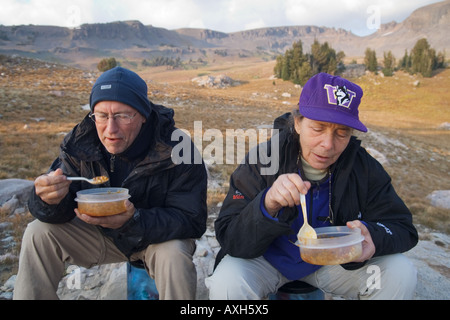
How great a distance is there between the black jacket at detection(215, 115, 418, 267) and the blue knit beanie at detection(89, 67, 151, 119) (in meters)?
0.86

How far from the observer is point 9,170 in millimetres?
5867

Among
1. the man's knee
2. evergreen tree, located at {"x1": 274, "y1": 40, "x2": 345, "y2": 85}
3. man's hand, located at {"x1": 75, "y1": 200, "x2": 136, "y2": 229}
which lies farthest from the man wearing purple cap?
evergreen tree, located at {"x1": 274, "y1": 40, "x2": 345, "y2": 85}

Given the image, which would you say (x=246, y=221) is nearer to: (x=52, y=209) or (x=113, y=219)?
(x=113, y=219)

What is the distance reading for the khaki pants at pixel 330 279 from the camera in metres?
1.79

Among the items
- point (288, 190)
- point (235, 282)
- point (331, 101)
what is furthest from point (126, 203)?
point (331, 101)

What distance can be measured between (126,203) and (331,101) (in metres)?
1.40

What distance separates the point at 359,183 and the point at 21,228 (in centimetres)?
382

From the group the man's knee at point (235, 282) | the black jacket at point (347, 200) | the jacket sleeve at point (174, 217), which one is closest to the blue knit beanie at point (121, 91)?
the jacket sleeve at point (174, 217)

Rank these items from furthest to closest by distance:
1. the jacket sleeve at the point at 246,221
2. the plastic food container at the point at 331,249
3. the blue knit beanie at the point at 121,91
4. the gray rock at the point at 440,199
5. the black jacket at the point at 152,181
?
the gray rock at the point at 440,199
the blue knit beanie at the point at 121,91
the black jacket at the point at 152,181
the jacket sleeve at the point at 246,221
the plastic food container at the point at 331,249

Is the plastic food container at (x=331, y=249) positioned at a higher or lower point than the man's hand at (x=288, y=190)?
lower

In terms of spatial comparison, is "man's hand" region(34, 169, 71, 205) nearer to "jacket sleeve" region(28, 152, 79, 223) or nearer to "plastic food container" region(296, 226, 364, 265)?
"jacket sleeve" region(28, 152, 79, 223)

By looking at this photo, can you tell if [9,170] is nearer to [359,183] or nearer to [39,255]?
[39,255]

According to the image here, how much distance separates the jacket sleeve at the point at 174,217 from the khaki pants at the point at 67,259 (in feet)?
0.28

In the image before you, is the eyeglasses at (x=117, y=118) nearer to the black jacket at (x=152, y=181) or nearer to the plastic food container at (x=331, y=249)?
the black jacket at (x=152, y=181)
